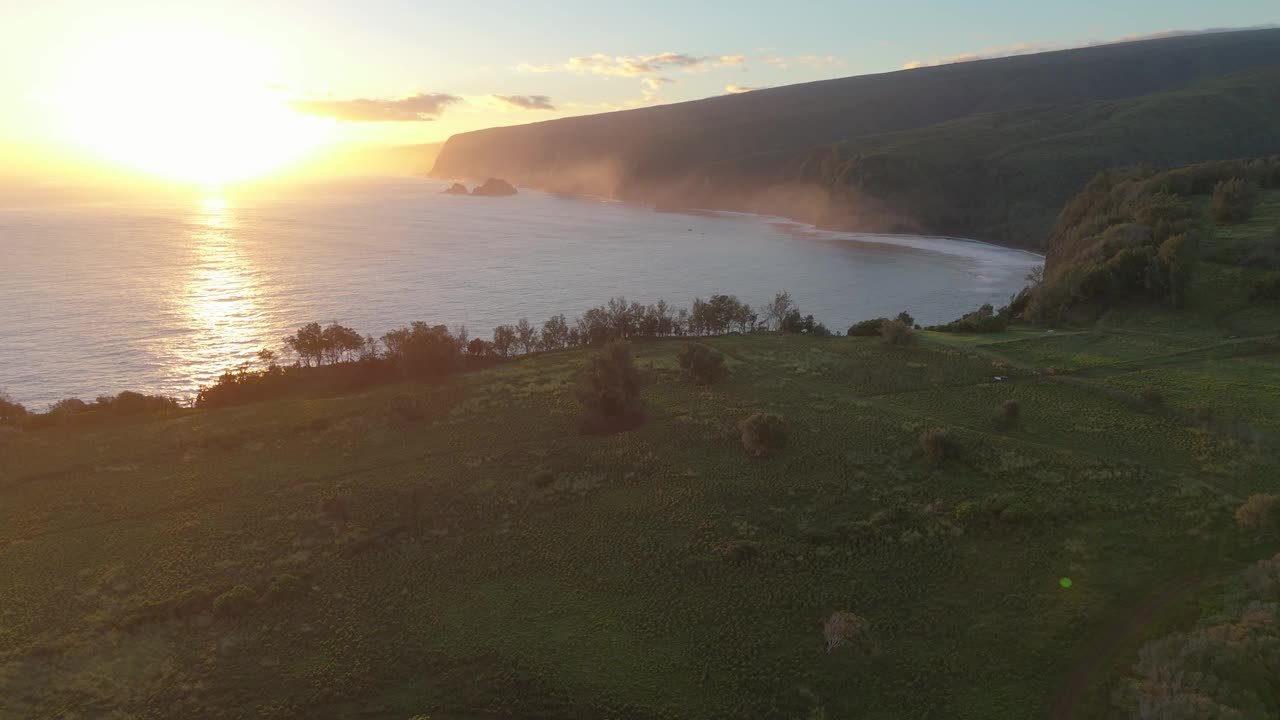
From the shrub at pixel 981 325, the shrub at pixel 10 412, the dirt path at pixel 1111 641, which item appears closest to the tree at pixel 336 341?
the shrub at pixel 10 412

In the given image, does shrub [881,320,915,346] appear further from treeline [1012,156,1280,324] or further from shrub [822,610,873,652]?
shrub [822,610,873,652]

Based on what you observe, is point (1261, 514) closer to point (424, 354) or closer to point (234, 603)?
point (234, 603)

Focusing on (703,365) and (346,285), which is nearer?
(703,365)

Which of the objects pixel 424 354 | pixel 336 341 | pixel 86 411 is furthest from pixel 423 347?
pixel 86 411

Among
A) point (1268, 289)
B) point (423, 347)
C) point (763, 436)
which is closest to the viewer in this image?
point (763, 436)

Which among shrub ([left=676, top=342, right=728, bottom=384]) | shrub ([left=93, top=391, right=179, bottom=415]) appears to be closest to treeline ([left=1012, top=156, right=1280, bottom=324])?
shrub ([left=676, top=342, right=728, bottom=384])

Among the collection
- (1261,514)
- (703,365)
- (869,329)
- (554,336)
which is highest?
(869,329)

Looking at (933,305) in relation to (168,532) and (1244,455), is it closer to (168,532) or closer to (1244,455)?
(1244,455)
